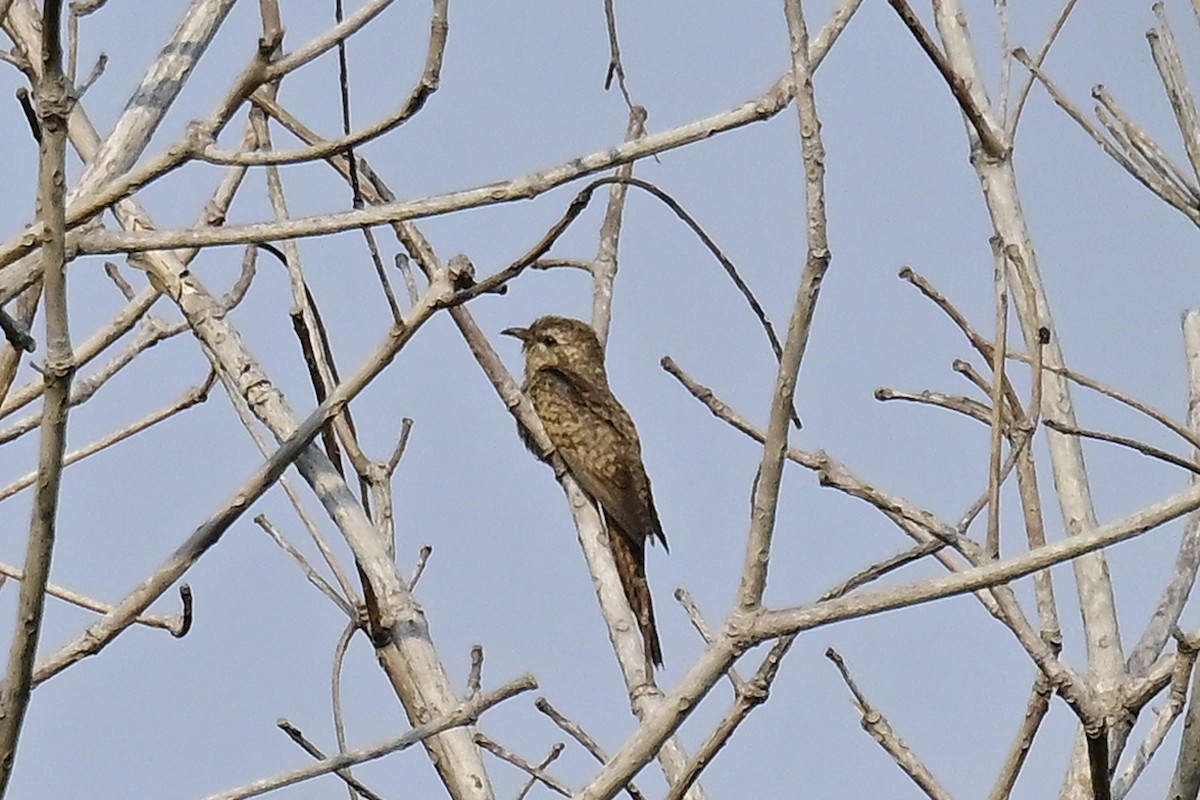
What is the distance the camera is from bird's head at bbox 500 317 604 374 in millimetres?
7320

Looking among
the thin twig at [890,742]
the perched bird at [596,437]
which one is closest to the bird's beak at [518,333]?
the perched bird at [596,437]

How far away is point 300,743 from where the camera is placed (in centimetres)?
295

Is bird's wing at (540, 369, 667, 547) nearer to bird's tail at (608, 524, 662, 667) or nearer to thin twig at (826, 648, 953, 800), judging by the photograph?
bird's tail at (608, 524, 662, 667)

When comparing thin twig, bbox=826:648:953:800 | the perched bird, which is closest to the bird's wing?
the perched bird

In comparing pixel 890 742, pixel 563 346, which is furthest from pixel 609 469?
pixel 890 742

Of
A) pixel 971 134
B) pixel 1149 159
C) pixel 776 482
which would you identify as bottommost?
pixel 776 482

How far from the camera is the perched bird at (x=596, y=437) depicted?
626 cm

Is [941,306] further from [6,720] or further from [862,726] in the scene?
[6,720]

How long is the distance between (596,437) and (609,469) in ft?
0.94

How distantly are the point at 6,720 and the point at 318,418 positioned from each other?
65 cm

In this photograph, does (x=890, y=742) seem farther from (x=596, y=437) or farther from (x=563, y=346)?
(x=563, y=346)

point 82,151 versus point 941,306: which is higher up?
point 82,151

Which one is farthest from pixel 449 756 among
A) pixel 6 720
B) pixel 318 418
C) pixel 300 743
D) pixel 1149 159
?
pixel 1149 159

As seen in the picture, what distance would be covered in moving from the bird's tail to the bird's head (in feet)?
3.54
